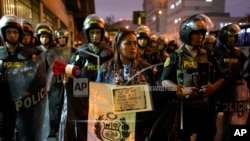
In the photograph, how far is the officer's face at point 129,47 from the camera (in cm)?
422

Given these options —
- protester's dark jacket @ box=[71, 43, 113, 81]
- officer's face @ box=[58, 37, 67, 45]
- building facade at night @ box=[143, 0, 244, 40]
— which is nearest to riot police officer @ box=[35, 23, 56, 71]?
officer's face @ box=[58, 37, 67, 45]

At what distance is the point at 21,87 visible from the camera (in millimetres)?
5125

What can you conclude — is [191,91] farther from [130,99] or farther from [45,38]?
[45,38]

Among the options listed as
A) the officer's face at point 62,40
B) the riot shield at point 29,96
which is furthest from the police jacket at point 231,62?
the officer's face at point 62,40

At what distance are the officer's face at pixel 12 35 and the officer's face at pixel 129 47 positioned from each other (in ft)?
5.55

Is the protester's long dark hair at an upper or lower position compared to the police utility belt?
upper

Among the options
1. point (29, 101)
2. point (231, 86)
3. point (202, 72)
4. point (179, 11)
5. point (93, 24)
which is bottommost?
point (29, 101)

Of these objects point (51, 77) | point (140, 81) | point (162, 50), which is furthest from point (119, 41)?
point (162, 50)

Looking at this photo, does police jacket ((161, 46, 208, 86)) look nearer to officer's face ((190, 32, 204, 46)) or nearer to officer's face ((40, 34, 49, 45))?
officer's face ((190, 32, 204, 46))

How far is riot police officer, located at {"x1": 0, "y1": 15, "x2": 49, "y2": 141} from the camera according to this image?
511cm

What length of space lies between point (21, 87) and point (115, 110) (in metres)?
1.81

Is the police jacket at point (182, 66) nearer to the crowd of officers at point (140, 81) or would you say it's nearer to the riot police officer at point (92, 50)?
the crowd of officers at point (140, 81)

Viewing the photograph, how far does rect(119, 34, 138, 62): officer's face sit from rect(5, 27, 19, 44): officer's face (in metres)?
1.69

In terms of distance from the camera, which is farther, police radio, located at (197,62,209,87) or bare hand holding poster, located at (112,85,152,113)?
police radio, located at (197,62,209,87)
